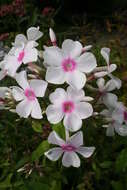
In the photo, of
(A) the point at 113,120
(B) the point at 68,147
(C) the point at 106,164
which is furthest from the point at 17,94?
(C) the point at 106,164

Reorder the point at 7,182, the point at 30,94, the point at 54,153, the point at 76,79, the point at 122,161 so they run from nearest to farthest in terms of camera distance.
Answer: the point at 76,79 → the point at 30,94 → the point at 54,153 → the point at 122,161 → the point at 7,182

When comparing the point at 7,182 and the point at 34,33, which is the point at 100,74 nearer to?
the point at 34,33

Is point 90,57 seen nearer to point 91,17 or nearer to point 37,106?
point 37,106

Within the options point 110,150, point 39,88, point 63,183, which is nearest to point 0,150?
point 63,183

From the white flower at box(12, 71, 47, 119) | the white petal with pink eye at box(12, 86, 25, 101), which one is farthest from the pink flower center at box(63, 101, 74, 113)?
the white petal with pink eye at box(12, 86, 25, 101)

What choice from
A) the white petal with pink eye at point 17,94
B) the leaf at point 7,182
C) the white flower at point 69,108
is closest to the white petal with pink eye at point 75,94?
the white flower at point 69,108

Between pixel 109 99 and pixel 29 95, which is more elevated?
pixel 29 95

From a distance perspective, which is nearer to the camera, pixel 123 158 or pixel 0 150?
pixel 123 158
